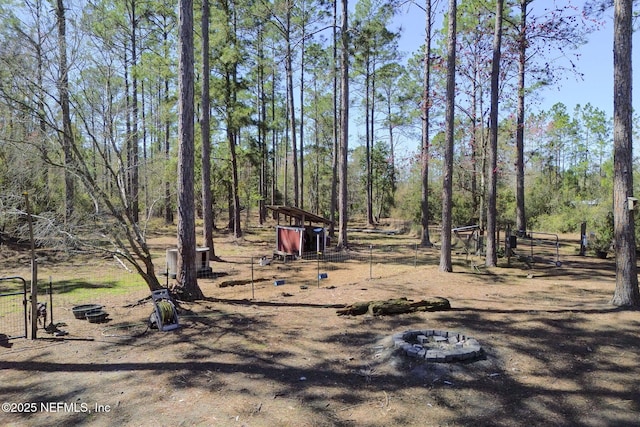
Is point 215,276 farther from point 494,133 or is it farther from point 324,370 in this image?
point 494,133

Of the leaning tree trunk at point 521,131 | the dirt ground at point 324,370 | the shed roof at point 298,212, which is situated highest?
the leaning tree trunk at point 521,131

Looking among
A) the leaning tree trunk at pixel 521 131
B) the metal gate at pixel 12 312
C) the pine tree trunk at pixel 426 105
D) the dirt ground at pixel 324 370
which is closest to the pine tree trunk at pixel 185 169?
the dirt ground at pixel 324 370

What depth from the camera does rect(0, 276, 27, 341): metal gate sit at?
22.8ft

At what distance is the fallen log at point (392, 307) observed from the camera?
8.03m

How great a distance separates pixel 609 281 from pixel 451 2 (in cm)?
874

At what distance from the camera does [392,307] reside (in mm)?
8047

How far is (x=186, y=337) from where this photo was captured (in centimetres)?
696

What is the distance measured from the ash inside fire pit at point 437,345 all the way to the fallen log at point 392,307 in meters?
1.49

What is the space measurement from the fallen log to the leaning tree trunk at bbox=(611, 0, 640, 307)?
343cm

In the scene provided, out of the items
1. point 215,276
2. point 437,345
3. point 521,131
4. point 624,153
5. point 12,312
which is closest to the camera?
point 437,345

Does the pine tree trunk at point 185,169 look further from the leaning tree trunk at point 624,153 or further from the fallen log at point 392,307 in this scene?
the leaning tree trunk at point 624,153

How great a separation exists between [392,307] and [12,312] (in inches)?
329

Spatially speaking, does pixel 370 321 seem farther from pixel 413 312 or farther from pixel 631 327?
pixel 631 327

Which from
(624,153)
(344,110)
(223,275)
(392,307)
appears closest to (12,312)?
(223,275)
